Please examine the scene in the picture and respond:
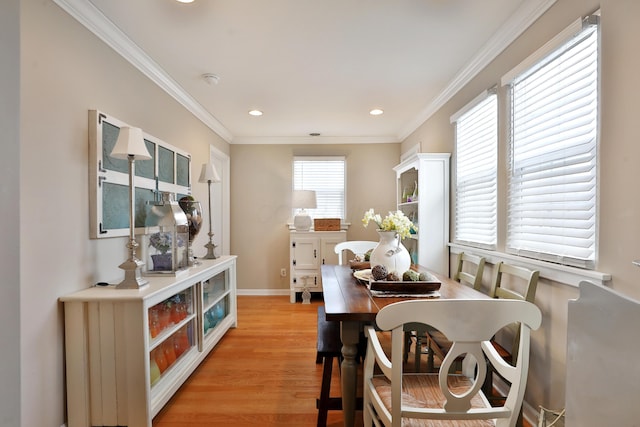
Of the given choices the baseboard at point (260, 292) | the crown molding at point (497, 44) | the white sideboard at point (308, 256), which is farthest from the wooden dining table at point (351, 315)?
the baseboard at point (260, 292)

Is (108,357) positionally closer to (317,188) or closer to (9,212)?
(9,212)

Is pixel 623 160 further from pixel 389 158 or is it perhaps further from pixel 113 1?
pixel 389 158

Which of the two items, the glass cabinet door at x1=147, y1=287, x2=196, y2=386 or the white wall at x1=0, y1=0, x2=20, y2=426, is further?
the glass cabinet door at x1=147, y1=287, x2=196, y2=386

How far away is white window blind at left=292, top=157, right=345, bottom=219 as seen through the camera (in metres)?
4.79

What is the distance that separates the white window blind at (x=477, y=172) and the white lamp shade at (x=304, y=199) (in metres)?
2.00

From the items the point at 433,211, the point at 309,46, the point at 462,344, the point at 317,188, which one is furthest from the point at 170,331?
the point at 317,188

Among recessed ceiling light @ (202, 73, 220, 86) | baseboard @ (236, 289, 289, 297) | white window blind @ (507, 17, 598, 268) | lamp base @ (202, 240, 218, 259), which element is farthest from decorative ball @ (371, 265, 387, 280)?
baseboard @ (236, 289, 289, 297)

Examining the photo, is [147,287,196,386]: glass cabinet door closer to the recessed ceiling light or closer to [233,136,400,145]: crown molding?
the recessed ceiling light

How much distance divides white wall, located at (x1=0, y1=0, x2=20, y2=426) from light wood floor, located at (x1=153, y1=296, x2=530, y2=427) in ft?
4.97

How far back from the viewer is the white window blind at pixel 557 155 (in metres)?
1.48

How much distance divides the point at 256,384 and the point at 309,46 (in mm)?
2400

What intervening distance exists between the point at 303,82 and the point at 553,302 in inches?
94.8

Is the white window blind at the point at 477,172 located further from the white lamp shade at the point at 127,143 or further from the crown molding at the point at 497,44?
the white lamp shade at the point at 127,143

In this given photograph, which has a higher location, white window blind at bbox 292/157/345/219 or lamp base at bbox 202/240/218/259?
white window blind at bbox 292/157/345/219
